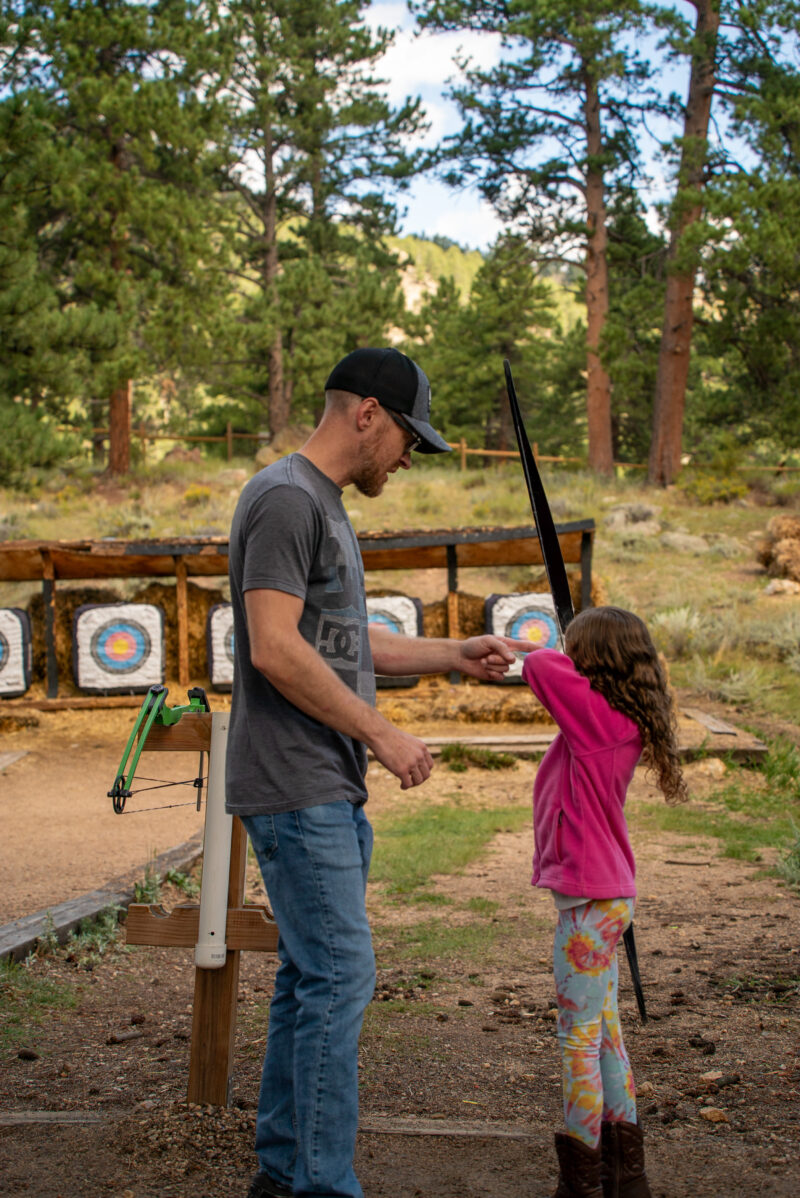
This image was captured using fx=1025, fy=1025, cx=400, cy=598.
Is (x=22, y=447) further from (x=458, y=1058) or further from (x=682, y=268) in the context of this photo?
(x=458, y=1058)

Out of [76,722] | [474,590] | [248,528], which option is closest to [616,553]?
[474,590]

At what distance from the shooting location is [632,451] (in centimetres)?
2862

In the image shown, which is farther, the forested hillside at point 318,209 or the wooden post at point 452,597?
the forested hillside at point 318,209

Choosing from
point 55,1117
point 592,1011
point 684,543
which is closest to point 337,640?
point 592,1011

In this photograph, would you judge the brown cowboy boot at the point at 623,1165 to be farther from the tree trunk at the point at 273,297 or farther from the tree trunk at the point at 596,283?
the tree trunk at the point at 273,297

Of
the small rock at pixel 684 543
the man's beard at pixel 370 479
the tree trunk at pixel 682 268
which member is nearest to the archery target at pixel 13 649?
the man's beard at pixel 370 479

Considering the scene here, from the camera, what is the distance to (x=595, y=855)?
2207mm

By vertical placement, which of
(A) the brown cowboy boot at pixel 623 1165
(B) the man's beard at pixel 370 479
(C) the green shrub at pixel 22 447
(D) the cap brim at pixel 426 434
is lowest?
(A) the brown cowboy boot at pixel 623 1165

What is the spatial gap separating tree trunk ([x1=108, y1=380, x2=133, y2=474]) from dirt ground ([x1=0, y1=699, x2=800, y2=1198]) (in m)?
17.7

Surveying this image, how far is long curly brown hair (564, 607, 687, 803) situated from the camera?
229 centimetres

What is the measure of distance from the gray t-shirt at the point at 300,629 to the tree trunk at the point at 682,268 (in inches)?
708

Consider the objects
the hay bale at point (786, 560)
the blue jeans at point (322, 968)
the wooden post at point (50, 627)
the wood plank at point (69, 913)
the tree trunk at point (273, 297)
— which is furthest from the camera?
the tree trunk at point (273, 297)

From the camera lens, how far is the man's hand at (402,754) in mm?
1970

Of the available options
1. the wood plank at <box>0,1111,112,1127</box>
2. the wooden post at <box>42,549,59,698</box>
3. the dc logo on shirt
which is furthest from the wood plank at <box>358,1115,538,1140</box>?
the wooden post at <box>42,549,59,698</box>
